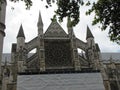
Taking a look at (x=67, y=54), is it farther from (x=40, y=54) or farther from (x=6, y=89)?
(x=6, y=89)

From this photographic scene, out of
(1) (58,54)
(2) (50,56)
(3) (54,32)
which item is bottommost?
(2) (50,56)

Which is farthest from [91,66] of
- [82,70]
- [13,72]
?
[13,72]

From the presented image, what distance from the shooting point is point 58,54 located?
26875 mm

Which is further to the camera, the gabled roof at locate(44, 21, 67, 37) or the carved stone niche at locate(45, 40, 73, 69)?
the gabled roof at locate(44, 21, 67, 37)

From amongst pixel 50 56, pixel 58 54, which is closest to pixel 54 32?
pixel 58 54

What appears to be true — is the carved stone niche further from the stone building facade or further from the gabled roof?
the gabled roof

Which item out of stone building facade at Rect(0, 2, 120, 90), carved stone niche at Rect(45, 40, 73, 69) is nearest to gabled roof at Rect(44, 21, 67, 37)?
stone building facade at Rect(0, 2, 120, 90)

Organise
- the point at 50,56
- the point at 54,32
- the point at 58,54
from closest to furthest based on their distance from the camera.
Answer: the point at 50,56, the point at 58,54, the point at 54,32

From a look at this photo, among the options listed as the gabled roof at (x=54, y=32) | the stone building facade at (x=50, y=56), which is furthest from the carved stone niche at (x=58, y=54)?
the gabled roof at (x=54, y=32)

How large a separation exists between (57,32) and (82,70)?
270 inches

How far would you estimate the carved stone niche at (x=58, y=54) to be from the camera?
85.7 feet

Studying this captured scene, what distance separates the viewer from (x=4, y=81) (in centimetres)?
2517

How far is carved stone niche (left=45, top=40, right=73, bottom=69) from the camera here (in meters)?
26.1

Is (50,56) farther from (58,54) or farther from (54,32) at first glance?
(54,32)
